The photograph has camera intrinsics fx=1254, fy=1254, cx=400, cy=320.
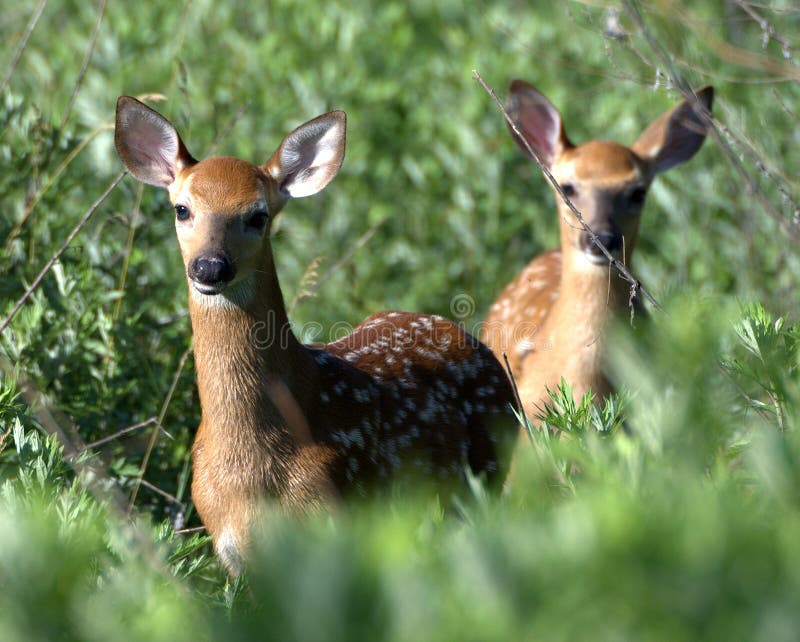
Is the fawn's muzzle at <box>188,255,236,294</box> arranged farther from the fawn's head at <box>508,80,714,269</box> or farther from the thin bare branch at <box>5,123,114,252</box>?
the fawn's head at <box>508,80,714,269</box>

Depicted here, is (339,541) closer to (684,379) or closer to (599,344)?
(684,379)

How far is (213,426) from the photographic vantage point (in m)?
3.81

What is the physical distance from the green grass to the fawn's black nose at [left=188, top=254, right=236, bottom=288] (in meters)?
0.59

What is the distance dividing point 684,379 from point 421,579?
1.98 feet

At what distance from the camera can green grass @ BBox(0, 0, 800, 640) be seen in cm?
175

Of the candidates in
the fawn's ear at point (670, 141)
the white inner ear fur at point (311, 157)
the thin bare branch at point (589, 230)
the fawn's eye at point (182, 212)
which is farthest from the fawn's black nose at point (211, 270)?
the fawn's ear at point (670, 141)

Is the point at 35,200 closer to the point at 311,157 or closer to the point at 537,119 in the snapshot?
the point at 311,157

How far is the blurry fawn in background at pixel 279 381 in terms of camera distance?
369 centimetres

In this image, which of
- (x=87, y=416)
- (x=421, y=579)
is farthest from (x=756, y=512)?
(x=87, y=416)

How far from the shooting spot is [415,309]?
20.9 ft

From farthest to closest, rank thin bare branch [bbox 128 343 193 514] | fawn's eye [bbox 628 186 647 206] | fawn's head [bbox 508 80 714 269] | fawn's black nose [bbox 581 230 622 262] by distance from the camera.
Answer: fawn's eye [bbox 628 186 647 206] → fawn's head [bbox 508 80 714 269] → fawn's black nose [bbox 581 230 622 262] → thin bare branch [bbox 128 343 193 514]

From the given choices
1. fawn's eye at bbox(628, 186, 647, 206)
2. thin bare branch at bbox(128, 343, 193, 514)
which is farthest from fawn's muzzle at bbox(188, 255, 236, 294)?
fawn's eye at bbox(628, 186, 647, 206)

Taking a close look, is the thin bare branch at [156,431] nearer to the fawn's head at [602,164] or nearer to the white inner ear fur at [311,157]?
the white inner ear fur at [311,157]

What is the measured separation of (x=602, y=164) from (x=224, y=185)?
80.9 inches
